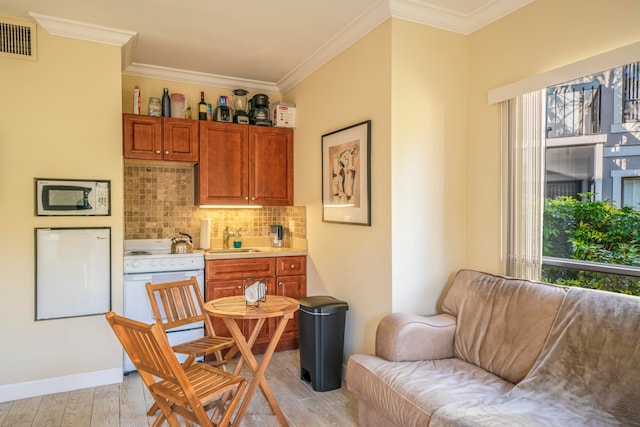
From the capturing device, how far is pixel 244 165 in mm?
4258

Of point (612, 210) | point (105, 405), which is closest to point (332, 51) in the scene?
point (612, 210)

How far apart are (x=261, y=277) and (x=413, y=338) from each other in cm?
190

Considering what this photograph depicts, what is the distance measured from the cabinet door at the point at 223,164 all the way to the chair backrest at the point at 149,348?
7.26 feet

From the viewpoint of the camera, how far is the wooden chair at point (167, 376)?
183 cm

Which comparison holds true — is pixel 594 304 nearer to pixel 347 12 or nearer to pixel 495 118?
pixel 495 118

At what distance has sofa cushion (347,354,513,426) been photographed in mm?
2014

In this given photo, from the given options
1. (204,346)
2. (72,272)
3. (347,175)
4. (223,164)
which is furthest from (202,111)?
(204,346)

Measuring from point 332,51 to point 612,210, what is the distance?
243cm

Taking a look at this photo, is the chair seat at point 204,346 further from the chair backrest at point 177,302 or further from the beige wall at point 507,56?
the beige wall at point 507,56

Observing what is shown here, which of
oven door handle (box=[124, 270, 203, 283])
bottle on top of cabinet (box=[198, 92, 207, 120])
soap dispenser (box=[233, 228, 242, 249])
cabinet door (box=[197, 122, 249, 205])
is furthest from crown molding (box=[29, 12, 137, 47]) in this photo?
soap dispenser (box=[233, 228, 242, 249])

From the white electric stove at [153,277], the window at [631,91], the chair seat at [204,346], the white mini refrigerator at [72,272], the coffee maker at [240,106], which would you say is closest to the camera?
the window at [631,91]

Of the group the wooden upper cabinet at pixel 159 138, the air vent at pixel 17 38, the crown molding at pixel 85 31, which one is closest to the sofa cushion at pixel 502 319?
the wooden upper cabinet at pixel 159 138

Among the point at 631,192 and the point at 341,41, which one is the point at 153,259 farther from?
the point at 631,192

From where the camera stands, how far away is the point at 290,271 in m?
4.14
